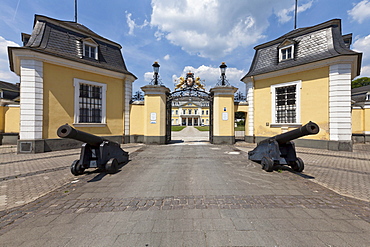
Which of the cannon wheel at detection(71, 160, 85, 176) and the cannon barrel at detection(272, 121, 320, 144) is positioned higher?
the cannon barrel at detection(272, 121, 320, 144)

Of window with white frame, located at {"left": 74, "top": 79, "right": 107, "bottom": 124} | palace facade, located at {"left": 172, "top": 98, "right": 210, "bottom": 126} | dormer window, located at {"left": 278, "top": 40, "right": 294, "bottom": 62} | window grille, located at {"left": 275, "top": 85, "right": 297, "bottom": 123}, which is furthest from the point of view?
palace facade, located at {"left": 172, "top": 98, "right": 210, "bottom": 126}

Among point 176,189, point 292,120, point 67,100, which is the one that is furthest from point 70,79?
point 292,120

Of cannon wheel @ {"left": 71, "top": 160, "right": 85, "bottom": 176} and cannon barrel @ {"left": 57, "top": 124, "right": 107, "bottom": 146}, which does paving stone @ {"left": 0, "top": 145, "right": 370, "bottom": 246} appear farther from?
cannon barrel @ {"left": 57, "top": 124, "right": 107, "bottom": 146}

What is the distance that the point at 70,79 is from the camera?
10000 mm

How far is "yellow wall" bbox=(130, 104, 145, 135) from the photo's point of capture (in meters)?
12.6

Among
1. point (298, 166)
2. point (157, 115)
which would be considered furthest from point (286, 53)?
point (157, 115)

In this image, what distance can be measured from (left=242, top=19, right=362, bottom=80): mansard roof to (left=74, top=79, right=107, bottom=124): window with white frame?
12.1 metres

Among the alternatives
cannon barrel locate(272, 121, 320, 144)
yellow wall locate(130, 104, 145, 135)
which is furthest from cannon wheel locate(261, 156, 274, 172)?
yellow wall locate(130, 104, 145, 135)

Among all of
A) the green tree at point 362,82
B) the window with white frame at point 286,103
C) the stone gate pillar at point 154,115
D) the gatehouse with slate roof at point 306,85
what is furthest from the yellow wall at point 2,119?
the green tree at point 362,82

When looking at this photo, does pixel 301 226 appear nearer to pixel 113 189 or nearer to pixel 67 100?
pixel 113 189

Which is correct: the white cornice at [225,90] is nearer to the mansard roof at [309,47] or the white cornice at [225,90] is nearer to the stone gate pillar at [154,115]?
the mansard roof at [309,47]

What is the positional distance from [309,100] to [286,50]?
433 cm

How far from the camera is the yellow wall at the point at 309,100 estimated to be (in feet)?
31.9

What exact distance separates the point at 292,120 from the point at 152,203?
11.8 m
